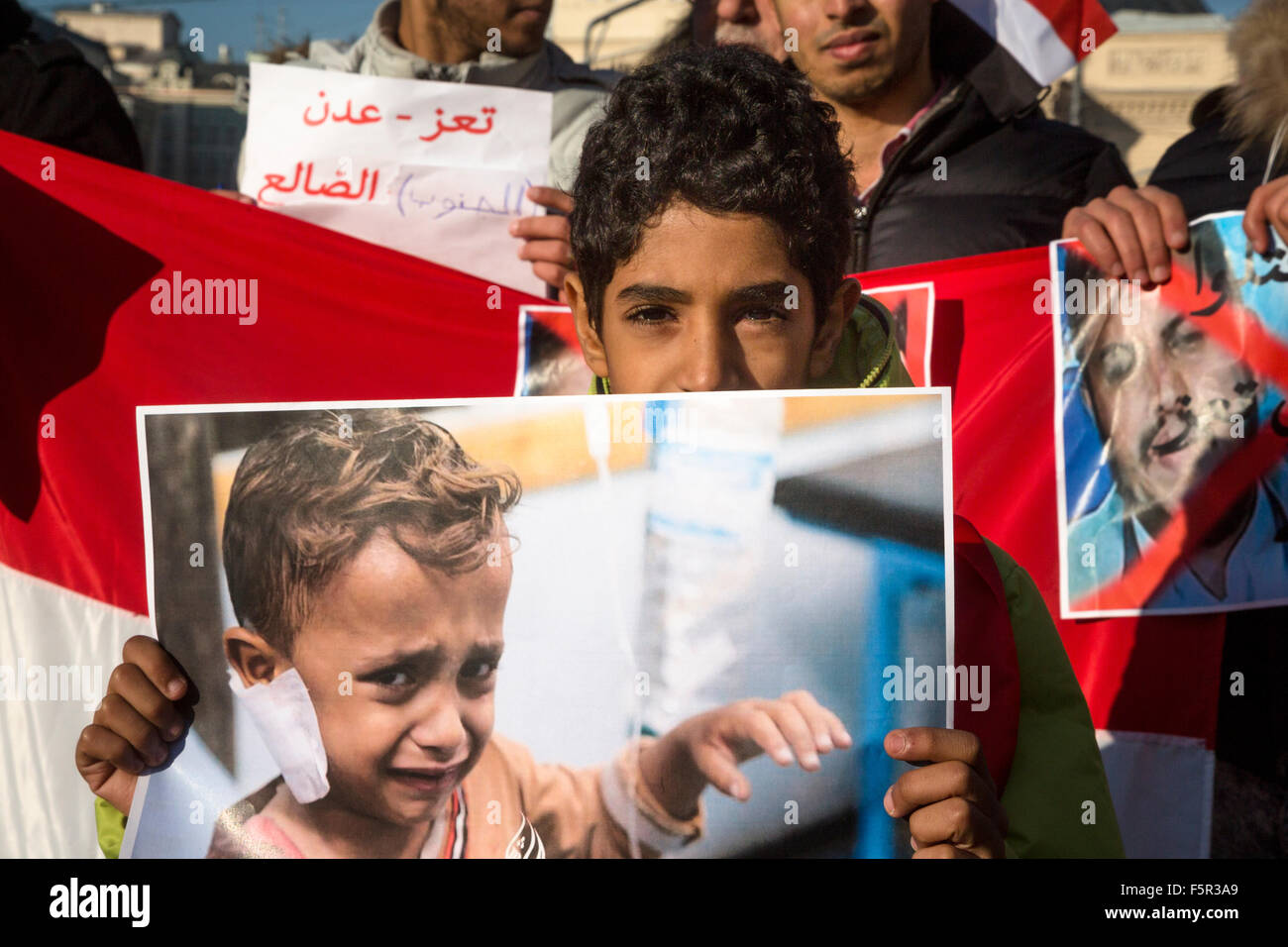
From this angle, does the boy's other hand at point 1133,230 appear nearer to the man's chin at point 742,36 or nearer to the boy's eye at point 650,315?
the man's chin at point 742,36

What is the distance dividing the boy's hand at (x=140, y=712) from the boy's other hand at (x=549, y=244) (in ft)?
4.63

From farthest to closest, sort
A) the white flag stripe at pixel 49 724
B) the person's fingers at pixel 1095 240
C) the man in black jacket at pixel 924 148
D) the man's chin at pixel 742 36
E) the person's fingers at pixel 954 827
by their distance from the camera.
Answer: the man's chin at pixel 742 36
the man in black jacket at pixel 924 148
the person's fingers at pixel 1095 240
the white flag stripe at pixel 49 724
the person's fingers at pixel 954 827

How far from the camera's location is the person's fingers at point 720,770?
4.87 ft

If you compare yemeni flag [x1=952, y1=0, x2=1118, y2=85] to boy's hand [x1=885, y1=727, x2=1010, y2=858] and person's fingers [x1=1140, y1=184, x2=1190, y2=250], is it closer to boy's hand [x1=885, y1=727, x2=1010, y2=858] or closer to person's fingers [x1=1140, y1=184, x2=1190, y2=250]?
person's fingers [x1=1140, y1=184, x2=1190, y2=250]

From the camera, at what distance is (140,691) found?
155 cm

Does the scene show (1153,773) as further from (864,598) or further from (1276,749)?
(864,598)

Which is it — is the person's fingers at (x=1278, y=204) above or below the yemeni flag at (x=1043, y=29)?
below

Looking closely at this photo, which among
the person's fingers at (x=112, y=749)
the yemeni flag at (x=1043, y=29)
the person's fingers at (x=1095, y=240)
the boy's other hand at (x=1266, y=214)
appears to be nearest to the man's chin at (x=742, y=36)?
the yemeni flag at (x=1043, y=29)

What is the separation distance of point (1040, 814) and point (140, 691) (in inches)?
43.5

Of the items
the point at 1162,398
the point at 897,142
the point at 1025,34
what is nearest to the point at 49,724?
the point at 897,142

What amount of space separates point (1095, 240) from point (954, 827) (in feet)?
5.11

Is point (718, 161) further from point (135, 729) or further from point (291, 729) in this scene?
point (135, 729)
